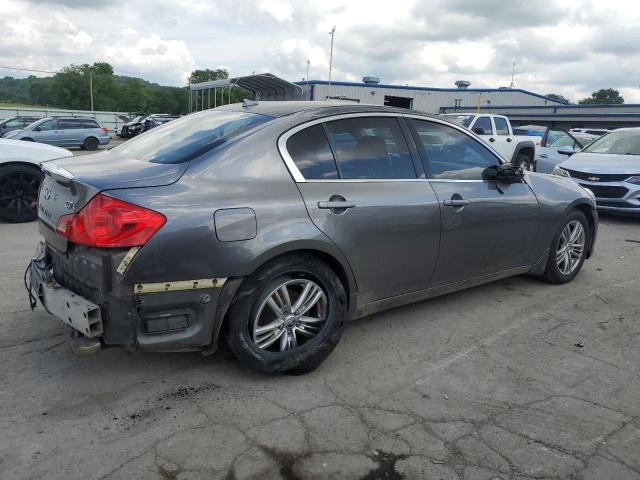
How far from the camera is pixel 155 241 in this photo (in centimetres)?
267

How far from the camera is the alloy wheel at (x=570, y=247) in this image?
17.0 ft

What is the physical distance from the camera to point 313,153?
3381mm

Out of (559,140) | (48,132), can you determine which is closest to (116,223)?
(559,140)

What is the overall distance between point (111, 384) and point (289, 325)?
3.56ft

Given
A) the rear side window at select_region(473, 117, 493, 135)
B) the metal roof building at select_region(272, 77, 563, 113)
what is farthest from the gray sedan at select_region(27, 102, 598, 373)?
the metal roof building at select_region(272, 77, 563, 113)

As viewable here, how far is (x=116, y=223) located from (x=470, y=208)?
2.60m

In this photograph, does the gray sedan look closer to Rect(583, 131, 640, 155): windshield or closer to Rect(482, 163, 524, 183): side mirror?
Rect(482, 163, 524, 183): side mirror

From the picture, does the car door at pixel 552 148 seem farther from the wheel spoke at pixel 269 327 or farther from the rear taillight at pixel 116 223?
the rear taillight at pixel 116 223

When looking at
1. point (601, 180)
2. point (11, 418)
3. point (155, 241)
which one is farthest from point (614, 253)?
point (11, 418)

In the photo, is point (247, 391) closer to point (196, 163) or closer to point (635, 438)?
point (196, 163)

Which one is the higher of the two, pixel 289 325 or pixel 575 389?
pixel 289 325

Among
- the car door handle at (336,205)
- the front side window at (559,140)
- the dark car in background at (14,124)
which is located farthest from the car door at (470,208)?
the dark car in background at (14,124)

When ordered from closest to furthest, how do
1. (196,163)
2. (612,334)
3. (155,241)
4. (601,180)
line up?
(155,241) → (196,163) → (612,334) → (601,180)

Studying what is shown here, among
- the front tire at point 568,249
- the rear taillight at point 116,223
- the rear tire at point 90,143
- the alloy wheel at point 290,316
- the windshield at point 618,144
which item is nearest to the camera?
the rear taillight at point 116,223
